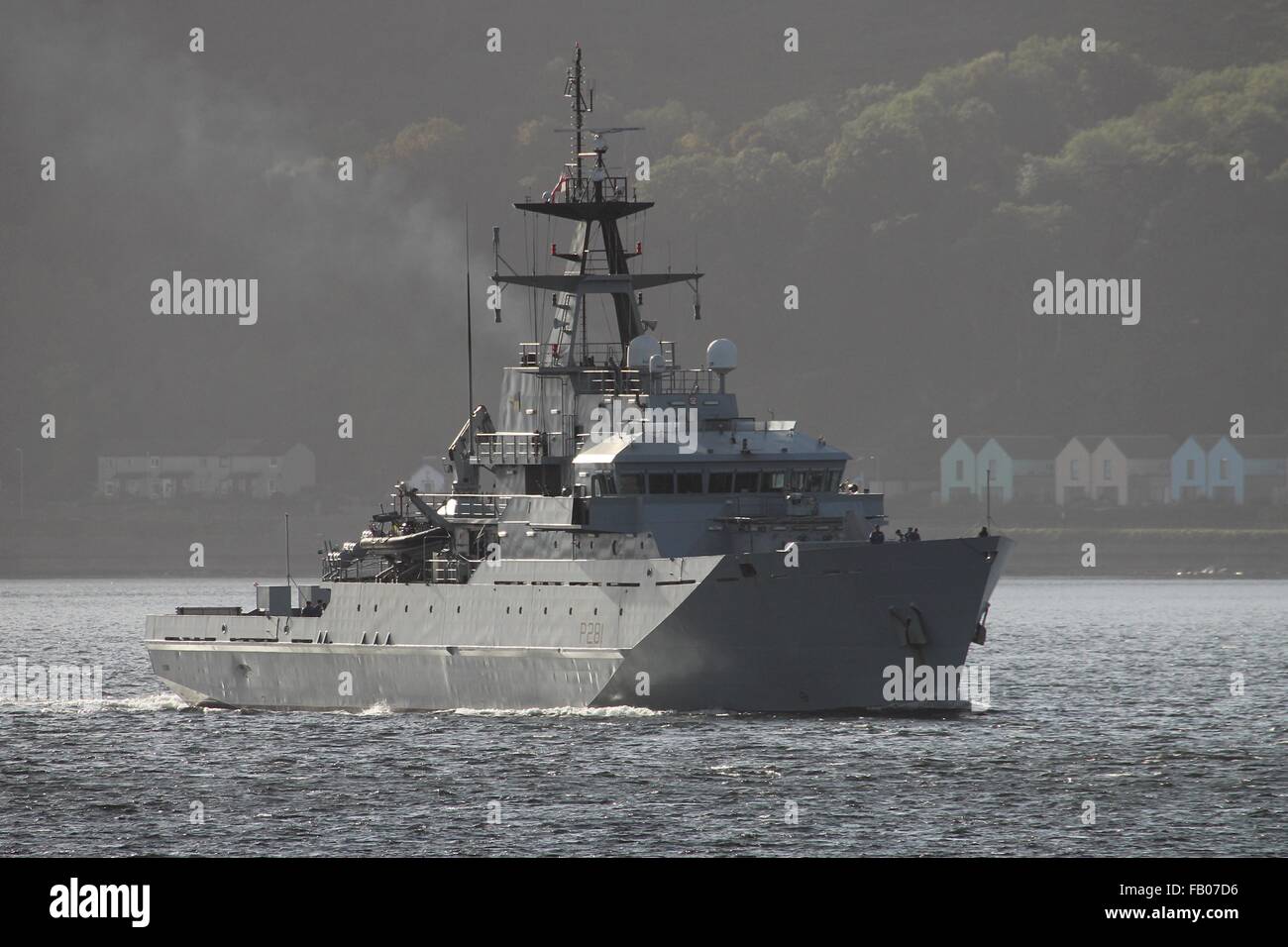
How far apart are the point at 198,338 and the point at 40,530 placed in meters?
39.0

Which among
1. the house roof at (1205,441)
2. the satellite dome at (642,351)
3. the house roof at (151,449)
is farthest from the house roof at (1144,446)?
the satellite dome at (642,351)

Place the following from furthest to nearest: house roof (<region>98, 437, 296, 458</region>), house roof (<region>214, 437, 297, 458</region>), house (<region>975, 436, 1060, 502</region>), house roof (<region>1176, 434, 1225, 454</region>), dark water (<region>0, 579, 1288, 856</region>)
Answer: house roof (<region>98, 437, 296, 458</region>) → house roof (<region>214, 437, 297, 458</region>) → house roof (<region>1176, 434, 1225, 454</region>) → house (<region>975, 436, 1060, 502</region>) → dark water (<region>0, 579, 1288, 856</region>)

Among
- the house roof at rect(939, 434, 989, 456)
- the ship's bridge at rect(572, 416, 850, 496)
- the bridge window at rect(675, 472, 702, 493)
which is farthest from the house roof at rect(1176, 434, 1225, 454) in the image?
the bridge window at rect(675, 472, 702, 493)

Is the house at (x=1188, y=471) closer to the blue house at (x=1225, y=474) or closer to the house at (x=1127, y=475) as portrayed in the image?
the blue house at (x=1225, y=474)

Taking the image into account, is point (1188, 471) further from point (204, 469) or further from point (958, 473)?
point (204, 469)

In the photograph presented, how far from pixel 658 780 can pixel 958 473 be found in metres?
120

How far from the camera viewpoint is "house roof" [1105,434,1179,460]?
6029 inches

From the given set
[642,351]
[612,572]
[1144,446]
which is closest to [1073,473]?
[1144,446]

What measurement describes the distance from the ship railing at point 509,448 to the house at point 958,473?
103 m

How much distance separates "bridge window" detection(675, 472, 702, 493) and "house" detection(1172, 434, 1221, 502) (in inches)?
4511

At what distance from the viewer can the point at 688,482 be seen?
40.3m

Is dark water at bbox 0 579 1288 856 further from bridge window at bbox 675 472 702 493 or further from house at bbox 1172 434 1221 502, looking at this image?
house at bbox 1172 434 1221 502

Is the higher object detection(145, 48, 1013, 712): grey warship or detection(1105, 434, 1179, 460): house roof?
detection(1105, 434, 1179, 460): house roof
